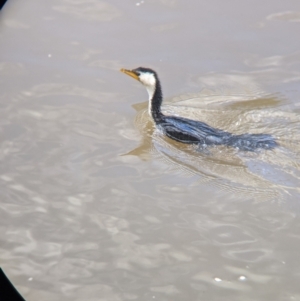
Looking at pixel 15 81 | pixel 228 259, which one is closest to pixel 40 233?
pixel 228 259

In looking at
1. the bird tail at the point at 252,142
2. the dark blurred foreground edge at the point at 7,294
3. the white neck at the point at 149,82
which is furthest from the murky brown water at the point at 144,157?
the dark blurred foreground edge at the point at 7,294

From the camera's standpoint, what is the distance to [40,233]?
508 cm

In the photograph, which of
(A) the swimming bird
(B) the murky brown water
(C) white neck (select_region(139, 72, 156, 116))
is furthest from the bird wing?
(C) white neck (select_region(139, 72, 156, 116))

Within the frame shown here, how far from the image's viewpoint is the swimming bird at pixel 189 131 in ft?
20.4

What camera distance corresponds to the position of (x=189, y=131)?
6.27 m

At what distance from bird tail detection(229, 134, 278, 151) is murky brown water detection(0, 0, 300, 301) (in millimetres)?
92

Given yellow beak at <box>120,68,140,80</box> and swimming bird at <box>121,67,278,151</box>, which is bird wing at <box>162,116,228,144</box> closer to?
swimming bird at <box>121,67,278,151</box>

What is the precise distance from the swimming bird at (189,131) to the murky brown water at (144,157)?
11 centimetres

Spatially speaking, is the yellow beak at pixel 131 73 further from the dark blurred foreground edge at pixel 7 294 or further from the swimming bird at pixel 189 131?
the dark blurred foreground edge at pixel 7 294

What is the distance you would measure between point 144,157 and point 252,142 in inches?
42.1

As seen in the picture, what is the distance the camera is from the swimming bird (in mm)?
6215

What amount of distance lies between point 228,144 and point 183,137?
445 millimetres

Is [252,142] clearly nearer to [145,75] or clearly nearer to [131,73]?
[145,75]

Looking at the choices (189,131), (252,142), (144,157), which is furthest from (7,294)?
(252,142)
